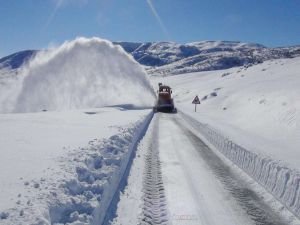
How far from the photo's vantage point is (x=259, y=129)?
2309cm

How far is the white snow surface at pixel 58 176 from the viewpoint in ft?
19.1

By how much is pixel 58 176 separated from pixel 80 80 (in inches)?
1314

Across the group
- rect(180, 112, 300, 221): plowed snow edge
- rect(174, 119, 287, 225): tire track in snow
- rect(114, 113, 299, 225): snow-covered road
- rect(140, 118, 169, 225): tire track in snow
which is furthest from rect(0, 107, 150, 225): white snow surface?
rect(180, 112, 300, 221): plowed snow edge

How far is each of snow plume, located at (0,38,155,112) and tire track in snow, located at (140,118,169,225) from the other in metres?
25.6

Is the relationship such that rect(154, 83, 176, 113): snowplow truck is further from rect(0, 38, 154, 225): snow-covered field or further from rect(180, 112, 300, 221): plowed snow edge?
rect(180, 112, 300, 221): plowed snow edge

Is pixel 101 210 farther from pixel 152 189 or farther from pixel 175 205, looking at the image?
pixel 152 189

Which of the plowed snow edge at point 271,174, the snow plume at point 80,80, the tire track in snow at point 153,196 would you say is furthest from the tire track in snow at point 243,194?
the snow plume at point 80,80

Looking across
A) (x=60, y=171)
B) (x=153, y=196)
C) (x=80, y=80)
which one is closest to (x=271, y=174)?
(x=153, y=196)

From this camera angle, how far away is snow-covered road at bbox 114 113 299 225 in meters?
7.18

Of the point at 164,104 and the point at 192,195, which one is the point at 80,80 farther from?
the point at 192,195

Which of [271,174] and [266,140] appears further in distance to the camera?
[266,140]

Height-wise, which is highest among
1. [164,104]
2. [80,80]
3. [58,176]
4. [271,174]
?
[80,80]

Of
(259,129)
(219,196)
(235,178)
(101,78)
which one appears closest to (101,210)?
(219,196)

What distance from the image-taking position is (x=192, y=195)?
8656 millimetres
